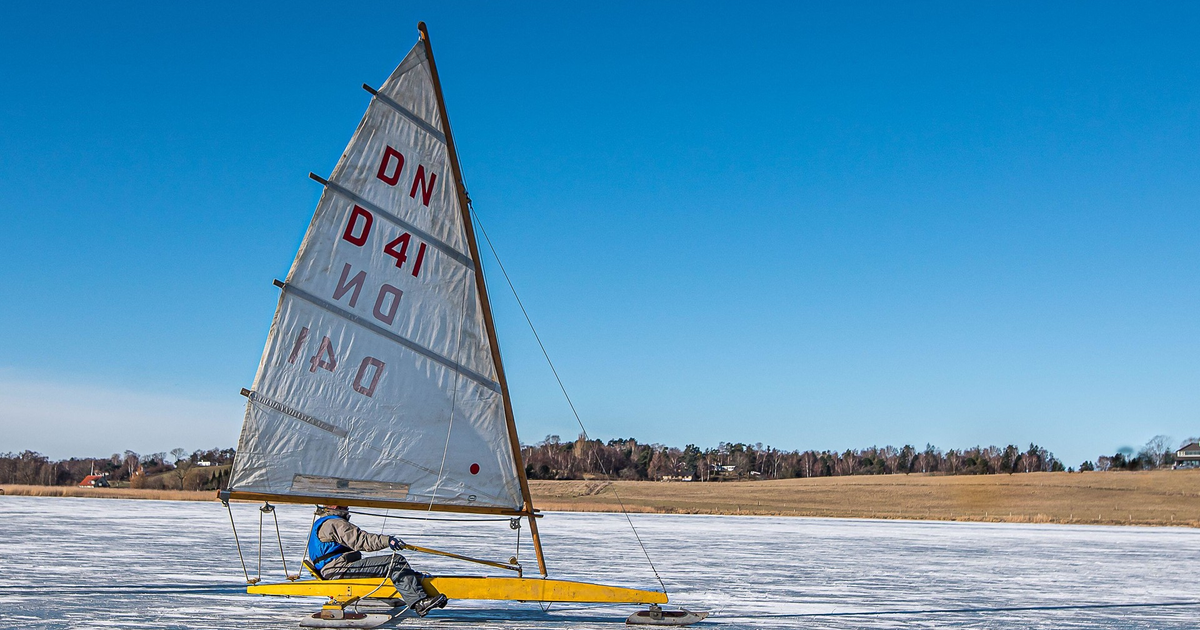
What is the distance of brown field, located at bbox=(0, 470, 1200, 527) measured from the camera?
194ft

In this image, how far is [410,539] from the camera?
21.0 meters

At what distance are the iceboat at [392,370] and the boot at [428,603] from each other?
12 centimetres

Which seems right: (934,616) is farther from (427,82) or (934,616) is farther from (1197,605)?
(427,82)

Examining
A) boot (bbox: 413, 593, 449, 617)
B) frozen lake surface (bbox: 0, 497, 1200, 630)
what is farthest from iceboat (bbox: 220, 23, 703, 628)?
frozen lake surface (bbox: 0, 497, 1200, 630)

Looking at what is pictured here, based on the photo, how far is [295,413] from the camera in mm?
8984

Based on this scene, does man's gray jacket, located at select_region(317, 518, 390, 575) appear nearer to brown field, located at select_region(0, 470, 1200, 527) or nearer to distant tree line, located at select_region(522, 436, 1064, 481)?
brown field, located at select_region(0, 470, 1200, 527)

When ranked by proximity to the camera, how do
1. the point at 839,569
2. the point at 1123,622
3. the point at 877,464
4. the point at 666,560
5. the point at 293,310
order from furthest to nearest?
the point at 877,464
the point at 666,560
the point at 839,569
the point at 1123,622
the point at 293,310

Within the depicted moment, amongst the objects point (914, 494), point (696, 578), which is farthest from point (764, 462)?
point (696, 578)

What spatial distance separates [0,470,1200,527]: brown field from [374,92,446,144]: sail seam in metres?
48.3

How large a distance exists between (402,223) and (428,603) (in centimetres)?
362

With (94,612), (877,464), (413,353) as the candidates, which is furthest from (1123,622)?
(877,464)

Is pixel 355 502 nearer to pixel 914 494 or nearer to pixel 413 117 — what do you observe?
pixel 413 117

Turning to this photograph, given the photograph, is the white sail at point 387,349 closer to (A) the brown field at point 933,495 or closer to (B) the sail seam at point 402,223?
(B) the sail seam at point 402,223

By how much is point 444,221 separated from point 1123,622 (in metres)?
8.64
